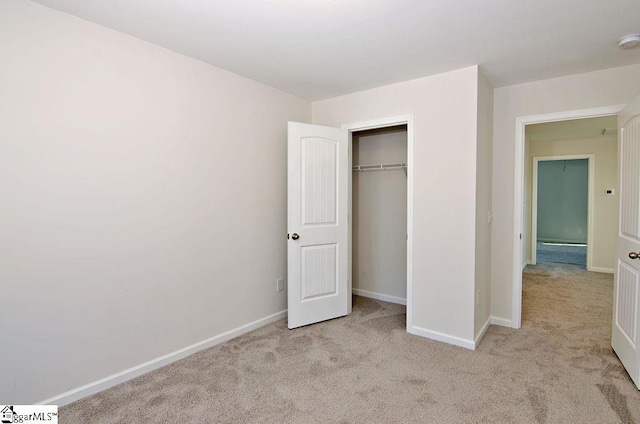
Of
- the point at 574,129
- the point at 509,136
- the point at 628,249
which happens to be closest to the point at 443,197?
the point at 509,136

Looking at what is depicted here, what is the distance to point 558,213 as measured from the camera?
8.91 metres

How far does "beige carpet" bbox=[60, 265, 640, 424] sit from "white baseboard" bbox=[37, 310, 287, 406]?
53mm

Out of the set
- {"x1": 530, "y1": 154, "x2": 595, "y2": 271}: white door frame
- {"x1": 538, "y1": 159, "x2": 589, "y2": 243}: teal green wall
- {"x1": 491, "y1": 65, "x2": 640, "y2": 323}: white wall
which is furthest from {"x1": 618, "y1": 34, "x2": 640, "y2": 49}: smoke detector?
{"x1": 538, "y1": 159, "x2": 589, "y2": 243}: teal green wall

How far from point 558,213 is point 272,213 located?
876 centimetres

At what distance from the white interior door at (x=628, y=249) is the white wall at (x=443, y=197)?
3.33 feet

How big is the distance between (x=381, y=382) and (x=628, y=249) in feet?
6.71

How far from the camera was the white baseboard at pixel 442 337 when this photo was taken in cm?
283

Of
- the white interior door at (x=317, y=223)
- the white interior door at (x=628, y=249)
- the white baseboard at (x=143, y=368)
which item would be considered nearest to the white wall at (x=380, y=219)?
the white interior door at (x=317, y=223)

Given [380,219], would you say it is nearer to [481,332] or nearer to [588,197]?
[481,332]

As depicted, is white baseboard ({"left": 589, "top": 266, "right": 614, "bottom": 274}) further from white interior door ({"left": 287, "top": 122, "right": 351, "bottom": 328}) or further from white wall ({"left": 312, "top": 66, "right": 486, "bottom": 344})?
white interior door ({"left": 287, "top": 122, "right": 351, "bottom": 328})

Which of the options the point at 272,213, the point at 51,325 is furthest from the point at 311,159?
the point at 51,325

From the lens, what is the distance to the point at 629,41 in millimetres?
2236

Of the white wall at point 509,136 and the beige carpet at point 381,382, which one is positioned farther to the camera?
the white wall at point 509,136

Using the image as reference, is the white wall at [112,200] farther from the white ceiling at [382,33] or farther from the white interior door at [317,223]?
the white interior door at [317,223]
